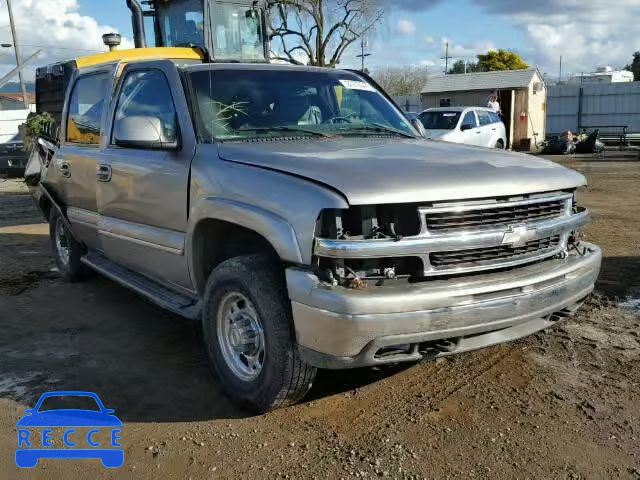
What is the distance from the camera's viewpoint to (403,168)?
3232 millimetres

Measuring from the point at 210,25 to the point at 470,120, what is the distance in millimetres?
9807

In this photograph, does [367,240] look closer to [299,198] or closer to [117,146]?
[299,198]

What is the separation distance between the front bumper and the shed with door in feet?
87.1

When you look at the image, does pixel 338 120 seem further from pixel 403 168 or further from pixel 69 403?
pixel 69 403

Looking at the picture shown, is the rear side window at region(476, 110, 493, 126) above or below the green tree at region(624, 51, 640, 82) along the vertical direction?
below

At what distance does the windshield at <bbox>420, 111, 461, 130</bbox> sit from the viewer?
17.7m

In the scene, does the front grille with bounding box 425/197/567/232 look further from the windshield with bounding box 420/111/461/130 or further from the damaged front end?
the windshield with bounding box 420/111/461/130

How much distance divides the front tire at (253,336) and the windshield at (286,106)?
1018 millimetres

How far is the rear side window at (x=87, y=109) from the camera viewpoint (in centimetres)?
527

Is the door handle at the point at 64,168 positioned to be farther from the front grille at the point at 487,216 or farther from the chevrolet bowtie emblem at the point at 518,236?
the chevrolet bowtie emblem at the point at 518,236

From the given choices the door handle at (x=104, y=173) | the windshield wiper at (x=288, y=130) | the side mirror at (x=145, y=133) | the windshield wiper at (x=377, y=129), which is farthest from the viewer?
the door handle at (x=104, y=173)

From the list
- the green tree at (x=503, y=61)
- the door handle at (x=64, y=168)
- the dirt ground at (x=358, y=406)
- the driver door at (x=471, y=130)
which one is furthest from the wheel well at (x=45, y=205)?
the green tree at (x=503, y=61)

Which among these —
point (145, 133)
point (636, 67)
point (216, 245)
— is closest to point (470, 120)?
point (145, 133)

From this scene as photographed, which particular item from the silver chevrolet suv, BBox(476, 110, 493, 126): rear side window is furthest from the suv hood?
BBox(476, 110, 493, 126): rear side window
